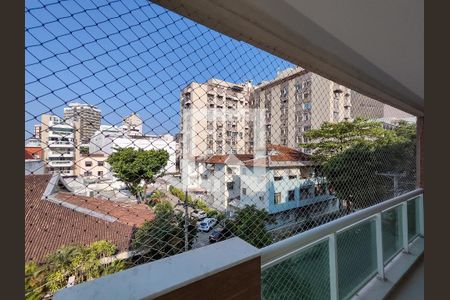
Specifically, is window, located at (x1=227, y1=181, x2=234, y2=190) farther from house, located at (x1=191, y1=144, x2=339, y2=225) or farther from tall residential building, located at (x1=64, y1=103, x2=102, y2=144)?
tall residential building, located at (x1=64, y1=103, x2=102, y2=144)

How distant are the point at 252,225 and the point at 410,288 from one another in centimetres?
187

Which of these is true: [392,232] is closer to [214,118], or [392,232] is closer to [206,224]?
[206,224]

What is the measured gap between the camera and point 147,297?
634mm

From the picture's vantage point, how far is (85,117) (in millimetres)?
817

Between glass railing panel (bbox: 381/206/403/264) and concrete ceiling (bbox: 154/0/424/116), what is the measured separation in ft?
4.28

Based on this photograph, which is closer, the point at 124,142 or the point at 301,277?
the point at 124,142

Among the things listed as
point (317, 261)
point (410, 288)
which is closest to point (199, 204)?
point (317, 261)

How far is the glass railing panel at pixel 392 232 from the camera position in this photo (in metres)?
2.53

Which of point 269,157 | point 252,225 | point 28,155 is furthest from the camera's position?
point 269,157

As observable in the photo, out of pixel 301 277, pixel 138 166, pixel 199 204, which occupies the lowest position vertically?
pixel 301 277

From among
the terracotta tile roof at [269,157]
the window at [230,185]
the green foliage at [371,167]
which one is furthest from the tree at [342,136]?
the window at [230,185]

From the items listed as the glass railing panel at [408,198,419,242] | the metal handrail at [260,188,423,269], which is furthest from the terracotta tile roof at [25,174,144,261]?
the glass railing panel at [408,198,419,242]

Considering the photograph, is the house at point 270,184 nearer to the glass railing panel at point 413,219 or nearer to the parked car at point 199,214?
the parked car at point 199,214

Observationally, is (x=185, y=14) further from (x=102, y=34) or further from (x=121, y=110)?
(x=121, y=110)
